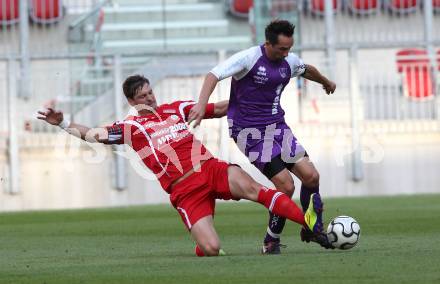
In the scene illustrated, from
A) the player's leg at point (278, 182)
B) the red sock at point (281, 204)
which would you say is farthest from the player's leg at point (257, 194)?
the player's leg at point (278, 182)

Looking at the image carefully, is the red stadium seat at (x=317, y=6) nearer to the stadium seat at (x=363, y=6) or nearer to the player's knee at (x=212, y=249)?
the stadium seat at (x=363, y=6)

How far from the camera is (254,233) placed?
1263cm

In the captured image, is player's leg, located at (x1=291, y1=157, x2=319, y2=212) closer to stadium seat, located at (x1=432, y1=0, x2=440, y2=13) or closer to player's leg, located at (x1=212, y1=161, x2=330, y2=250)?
player's leg, located at (x1=212, y1=161, x2=330, y2=250)

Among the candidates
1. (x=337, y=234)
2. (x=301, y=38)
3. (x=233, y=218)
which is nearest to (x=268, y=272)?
(x=337, y=234)

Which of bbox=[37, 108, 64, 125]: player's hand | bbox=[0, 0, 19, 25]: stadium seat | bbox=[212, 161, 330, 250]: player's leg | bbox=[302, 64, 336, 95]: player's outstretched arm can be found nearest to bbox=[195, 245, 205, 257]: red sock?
bbox=[212, 161, 330, 250]: player's leg

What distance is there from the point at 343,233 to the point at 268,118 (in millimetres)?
1388

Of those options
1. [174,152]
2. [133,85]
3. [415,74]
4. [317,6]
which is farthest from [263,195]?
[317,6]

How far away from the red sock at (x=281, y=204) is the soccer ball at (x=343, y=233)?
25 centimetres

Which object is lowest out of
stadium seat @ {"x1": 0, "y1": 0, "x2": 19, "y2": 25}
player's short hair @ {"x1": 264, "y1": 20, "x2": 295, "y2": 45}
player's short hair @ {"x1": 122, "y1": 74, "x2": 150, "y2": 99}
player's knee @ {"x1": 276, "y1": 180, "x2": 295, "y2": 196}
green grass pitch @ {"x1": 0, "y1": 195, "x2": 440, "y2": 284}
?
green grass pitch @ {"x1": 0, "y1": 195, "x2": 440, "y2": 284}

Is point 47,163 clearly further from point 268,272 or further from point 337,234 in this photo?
point 268,272

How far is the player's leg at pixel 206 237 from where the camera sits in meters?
9.70

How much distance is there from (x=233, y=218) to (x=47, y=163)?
5623 mm

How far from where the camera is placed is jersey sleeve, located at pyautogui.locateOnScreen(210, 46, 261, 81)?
9.89 m

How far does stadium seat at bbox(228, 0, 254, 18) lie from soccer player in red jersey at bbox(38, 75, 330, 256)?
1284cm
